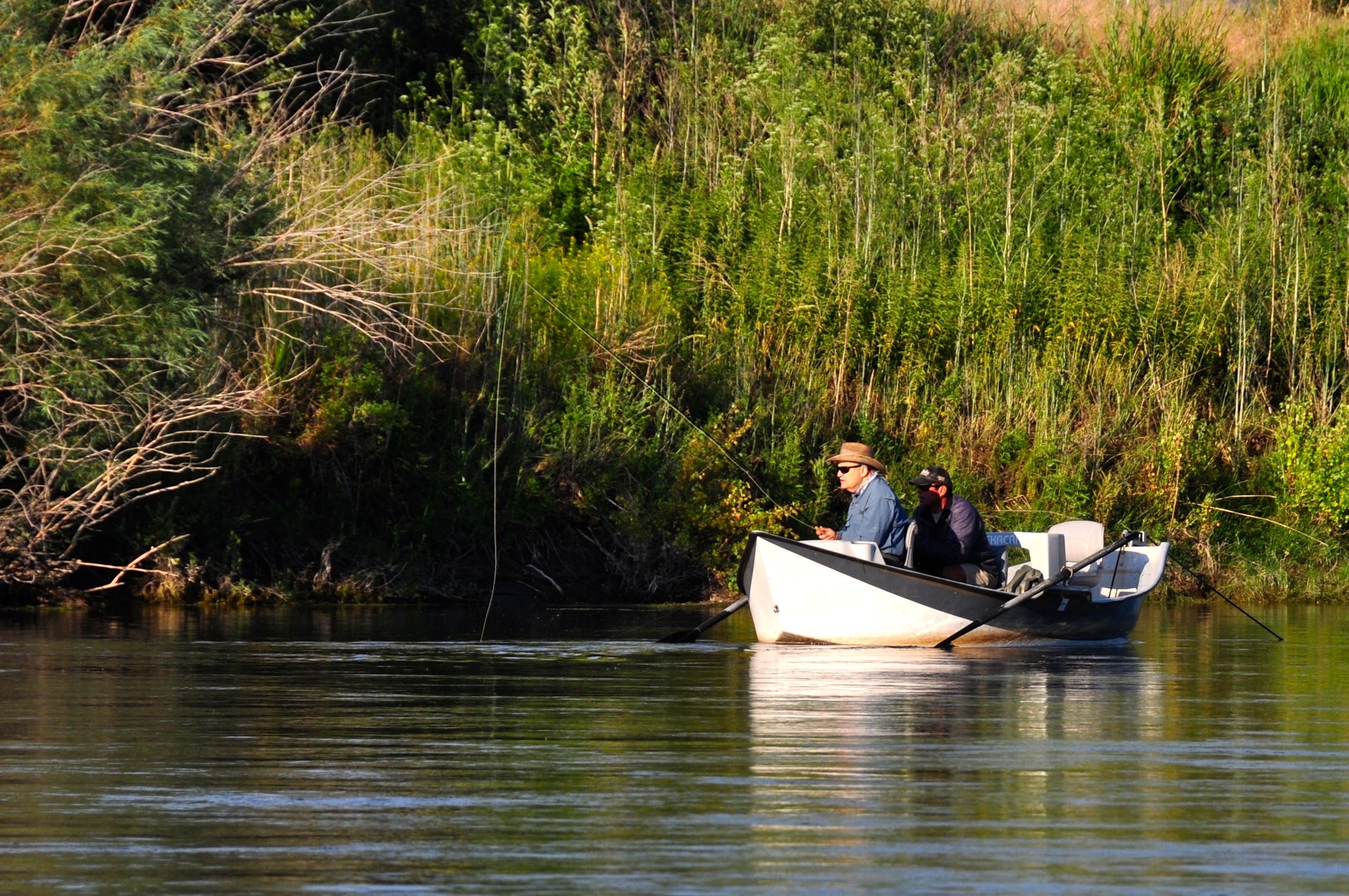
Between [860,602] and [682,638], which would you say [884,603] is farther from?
[682,638]

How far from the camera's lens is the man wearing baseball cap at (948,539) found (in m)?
16.7

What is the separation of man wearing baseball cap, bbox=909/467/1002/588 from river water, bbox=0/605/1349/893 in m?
1.61

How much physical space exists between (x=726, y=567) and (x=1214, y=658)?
25.0 feet

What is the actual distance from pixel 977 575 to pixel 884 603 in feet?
3.76

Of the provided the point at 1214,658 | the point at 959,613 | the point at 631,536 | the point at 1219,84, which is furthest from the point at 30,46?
the point at 1219,84

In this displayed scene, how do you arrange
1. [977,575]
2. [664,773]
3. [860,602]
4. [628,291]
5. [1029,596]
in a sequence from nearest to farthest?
[664,773] → [860,602] → [1029,596] → [977,575] → [628,291]

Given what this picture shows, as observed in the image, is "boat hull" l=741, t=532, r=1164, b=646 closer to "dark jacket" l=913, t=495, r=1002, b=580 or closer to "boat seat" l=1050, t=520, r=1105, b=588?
"dark jacket" l=913, t=495, r=1002, b=580

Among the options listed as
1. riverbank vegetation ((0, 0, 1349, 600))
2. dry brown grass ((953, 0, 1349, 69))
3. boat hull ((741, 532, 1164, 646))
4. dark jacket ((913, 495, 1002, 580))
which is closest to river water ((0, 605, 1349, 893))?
boat hull ((741, 532, 1164, 646))

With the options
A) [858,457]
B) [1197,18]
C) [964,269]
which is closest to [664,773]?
[858,457]

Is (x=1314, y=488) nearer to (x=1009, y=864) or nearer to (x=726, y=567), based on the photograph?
(x=726, y=567)

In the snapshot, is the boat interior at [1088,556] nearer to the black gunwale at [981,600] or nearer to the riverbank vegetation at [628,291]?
→ the black gunwale at [981,600]

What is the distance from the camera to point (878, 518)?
16.3m

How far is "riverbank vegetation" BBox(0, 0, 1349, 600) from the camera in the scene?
63.3 feet

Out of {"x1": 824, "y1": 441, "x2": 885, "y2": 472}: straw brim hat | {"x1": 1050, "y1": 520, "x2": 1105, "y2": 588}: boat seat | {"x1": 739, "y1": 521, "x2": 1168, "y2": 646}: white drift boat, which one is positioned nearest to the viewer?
{"x1": 739, "y1": 521, "x2": 1168, "y2": 646}: white drift boat
